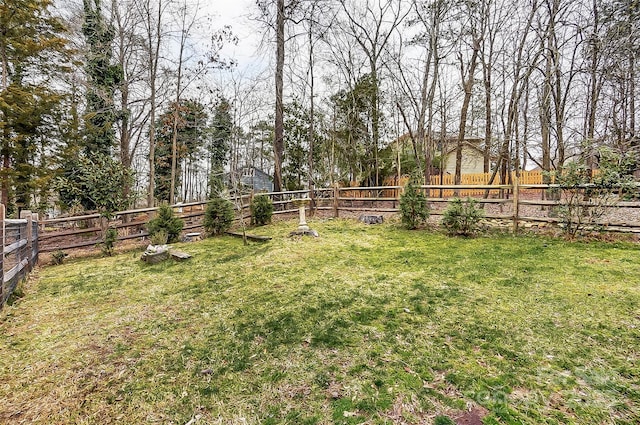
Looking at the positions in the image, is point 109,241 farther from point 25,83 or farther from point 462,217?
point 462,217

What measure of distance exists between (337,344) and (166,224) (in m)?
5.85

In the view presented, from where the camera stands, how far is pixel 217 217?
24.4ft

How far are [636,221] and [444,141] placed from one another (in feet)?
32.3

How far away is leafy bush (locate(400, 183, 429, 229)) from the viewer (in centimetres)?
667

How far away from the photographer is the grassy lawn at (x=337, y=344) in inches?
68.3

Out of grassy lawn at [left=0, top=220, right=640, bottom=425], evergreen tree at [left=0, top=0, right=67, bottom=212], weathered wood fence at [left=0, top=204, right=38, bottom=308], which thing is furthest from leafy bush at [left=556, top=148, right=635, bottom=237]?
evergreen tree at [left=0, top=0, right=67, bottom=212]

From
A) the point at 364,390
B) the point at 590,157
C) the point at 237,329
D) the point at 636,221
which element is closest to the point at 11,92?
the point at 237,329

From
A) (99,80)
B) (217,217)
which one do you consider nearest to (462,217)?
(217,217)

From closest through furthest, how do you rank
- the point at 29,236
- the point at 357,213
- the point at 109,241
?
the point at 29,236
the point at 109,241
the point at 357,213

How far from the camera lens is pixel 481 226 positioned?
6152 mm

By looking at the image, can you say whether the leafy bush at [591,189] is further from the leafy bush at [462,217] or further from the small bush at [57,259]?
the small bush at [57,259]

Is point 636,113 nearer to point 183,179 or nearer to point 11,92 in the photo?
point 11,92

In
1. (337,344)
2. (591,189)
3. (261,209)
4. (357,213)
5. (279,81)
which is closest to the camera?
(337,344)

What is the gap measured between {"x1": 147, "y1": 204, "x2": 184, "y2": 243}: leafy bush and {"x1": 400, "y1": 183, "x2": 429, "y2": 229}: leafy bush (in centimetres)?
532
